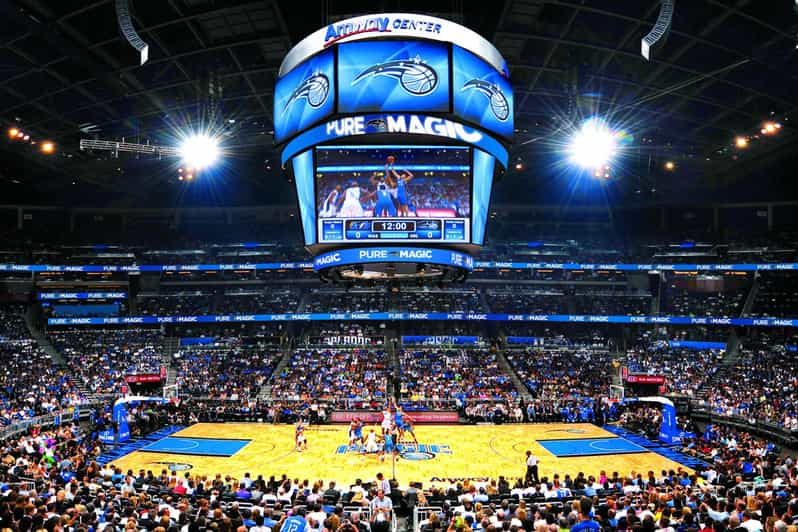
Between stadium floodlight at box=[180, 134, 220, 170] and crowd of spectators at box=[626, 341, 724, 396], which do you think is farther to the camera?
crowd of spectators at box=[626, 341, 724, 396]

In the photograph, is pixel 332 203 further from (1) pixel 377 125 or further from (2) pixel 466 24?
(2) pixel 466 24

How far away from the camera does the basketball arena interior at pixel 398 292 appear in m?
13.8

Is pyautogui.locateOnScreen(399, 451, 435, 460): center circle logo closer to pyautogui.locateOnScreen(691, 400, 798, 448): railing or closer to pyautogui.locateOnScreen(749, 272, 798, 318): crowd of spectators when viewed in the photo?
pyautogui.locateOnScreen(691, 400, 798, 448): railing

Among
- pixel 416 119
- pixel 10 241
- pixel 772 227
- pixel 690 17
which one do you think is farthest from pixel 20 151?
pixel 772 227

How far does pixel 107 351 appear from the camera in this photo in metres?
44.8

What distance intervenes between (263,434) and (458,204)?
68.5 feet

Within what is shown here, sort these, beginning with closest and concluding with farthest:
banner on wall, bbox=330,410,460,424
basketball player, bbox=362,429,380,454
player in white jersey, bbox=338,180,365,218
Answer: player in white jersey, bbox=338,180,365,218 < basketball player, bbox=362,429,380,454 < banner on wall, bbox=330,410,460,424

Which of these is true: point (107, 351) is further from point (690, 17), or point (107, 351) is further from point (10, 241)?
point (690, 17)

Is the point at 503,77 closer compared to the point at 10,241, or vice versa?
the point at 503,77

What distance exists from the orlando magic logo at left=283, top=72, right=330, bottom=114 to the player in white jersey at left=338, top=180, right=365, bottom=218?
231cm

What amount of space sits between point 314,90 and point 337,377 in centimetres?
2870

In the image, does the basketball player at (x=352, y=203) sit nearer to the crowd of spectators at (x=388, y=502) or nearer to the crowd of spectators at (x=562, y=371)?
the crowd of spectators at (x=388, y=502)

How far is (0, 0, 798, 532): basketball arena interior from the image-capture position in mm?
13773

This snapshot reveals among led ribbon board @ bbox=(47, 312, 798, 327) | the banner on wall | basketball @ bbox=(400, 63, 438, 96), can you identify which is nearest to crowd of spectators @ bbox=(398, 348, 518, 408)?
the banner on wall
